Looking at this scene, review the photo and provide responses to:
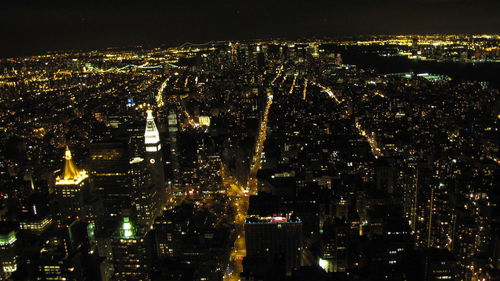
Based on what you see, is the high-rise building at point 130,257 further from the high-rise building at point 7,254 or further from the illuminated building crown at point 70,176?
the illuminated building crown at point 70,176

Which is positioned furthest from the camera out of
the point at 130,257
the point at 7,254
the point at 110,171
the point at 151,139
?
the point at 151,139

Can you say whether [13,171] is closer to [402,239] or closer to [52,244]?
[52,244]

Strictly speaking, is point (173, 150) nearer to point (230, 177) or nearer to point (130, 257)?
point (230, 177)

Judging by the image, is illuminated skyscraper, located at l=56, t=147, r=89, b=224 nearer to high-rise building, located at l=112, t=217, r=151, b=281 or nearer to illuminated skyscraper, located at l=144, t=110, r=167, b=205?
illuminated skyscraper, located at l=144, t=110, r=167, b=205

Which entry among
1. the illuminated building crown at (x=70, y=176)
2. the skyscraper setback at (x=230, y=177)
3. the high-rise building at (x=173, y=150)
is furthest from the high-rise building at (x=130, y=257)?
the high-rise building at (x=173, y=150)

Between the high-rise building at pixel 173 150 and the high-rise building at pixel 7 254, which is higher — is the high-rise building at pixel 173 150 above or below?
above

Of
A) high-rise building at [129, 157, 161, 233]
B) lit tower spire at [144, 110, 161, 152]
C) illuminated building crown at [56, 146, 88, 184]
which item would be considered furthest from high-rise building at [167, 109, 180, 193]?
illuminated building crown at [56, 146, 88, 184]

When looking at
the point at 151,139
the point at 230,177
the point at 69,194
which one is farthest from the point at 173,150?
the point at 69,194

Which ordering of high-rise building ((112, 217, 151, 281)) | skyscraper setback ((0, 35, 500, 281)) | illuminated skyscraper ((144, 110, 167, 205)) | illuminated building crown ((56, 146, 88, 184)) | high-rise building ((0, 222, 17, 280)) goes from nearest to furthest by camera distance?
high-rise building ((112, 217, 151, 281)) < skyscraper setback ((0, 35, 500, 281)) < high-rise building ((0, 222, 17, 280)) < illuminated building crown ((56, 146, 88, 184)) < illuminated skyscraper ((144, 110, 167, 205))

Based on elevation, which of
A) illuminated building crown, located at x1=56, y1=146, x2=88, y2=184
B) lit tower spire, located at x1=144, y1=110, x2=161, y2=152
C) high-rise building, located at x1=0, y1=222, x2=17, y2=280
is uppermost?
lit tower spire, located at x1=144, y1=110, x2=161, y2=152
